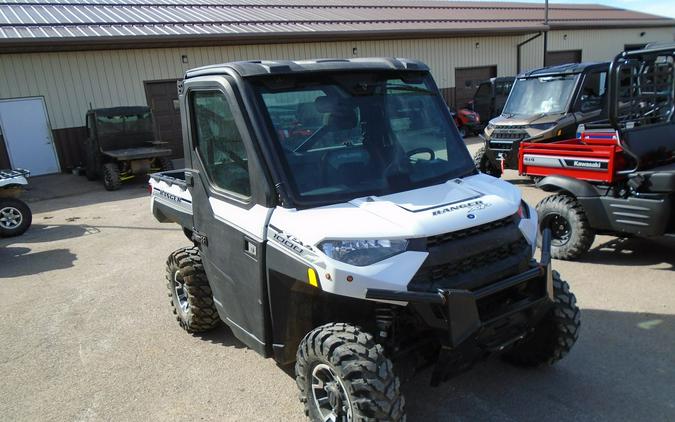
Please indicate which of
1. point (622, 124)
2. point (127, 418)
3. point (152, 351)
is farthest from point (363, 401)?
point (622, 124)

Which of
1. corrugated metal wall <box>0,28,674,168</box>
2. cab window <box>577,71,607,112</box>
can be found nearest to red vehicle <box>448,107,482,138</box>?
corrugated metal wall <box>0,28,674,168</box>

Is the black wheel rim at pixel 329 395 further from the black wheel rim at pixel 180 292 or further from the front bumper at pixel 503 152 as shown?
the front bumper at pixel 503 152

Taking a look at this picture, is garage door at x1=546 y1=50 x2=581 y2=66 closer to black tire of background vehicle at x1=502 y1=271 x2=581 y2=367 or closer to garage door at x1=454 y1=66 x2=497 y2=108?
garage door at x1=454 y1=66 x2=497 y2=108

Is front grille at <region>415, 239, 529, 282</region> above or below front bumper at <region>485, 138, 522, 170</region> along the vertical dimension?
above

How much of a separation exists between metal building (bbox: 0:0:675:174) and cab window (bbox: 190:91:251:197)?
12.9 meters

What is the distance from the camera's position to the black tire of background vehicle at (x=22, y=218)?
841 cm

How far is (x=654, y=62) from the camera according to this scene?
517 cm

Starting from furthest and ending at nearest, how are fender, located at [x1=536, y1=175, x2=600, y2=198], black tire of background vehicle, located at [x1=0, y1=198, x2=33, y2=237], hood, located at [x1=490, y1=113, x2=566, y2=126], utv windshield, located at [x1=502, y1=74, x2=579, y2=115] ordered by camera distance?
utv windshield, located at [x1=502, y1=74, x2=579, y2=115]
hood, located at [x1=490, y1=113, x2=566, y2=126]
black tire of background vehicle, located at [x1=0, y1=198, x2=33, y2=237]
fender, located at [x1=536, y1=175, x2=600, y2=198]

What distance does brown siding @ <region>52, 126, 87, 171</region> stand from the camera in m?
14.9

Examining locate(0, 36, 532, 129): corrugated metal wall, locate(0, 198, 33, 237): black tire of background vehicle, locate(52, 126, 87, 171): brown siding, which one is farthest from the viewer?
locate(52, 126, 87, 171): brown siding

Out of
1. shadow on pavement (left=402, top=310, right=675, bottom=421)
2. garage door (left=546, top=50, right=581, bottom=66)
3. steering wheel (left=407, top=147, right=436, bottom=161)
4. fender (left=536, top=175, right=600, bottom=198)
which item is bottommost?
shadow on pavement (left=402, top=310, right=675, bottom=421)

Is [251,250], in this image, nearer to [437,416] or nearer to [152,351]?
[437,416]

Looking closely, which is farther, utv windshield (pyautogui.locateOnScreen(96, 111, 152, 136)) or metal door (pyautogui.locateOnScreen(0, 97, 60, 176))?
metal door (pyautogui.locateOnScreen(0, 97, 60, 176))

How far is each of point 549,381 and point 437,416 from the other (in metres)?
0.87
